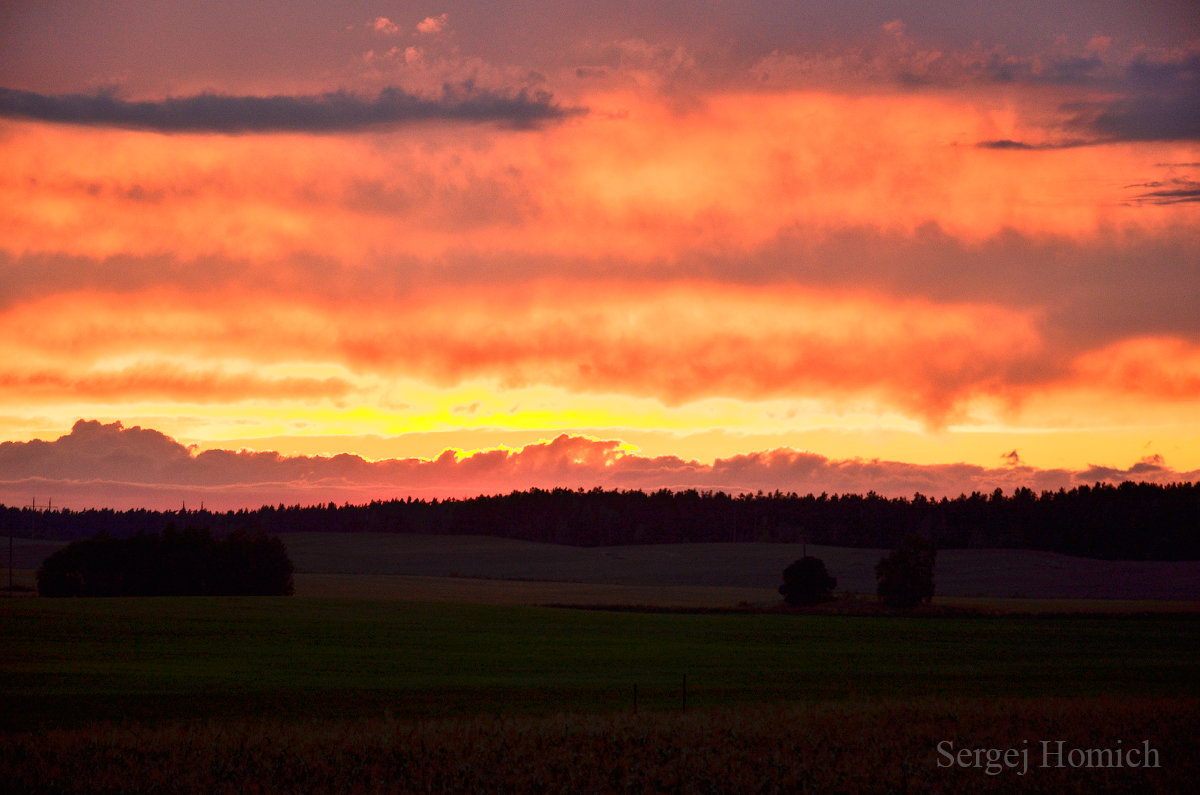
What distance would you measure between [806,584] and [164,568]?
46.9 metres

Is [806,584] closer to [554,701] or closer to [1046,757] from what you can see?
[554,701]

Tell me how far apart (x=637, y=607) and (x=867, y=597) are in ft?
65.2

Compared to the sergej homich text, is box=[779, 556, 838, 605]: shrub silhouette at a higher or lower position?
lower

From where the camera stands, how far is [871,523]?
164 meters

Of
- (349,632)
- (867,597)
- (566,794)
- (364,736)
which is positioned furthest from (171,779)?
(867,597)

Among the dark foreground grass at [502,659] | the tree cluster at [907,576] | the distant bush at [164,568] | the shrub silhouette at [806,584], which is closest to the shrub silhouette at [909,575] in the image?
the tree cluster at [907,576]

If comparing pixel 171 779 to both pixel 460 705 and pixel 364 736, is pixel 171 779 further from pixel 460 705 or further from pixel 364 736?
pixel 460 705

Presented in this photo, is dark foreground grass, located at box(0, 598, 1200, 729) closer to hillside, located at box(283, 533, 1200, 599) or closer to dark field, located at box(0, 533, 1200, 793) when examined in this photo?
dark field, located at box(0, 533, 1200, 793)

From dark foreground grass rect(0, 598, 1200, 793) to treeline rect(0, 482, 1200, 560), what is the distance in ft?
242

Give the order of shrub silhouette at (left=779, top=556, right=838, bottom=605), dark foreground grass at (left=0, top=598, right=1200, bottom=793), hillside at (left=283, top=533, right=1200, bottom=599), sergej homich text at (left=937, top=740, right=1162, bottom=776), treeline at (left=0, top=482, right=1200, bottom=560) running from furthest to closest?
treeline at (left=0, top=482, right=1200, bottom=560)
hillside at (left=283, top=533, right=1200, bottom=599)
shrub silhouette at (left=779, top=556, right=838, bottom=605)
sergej homich text at (left=937, top=740, right=1162, bottom=776)
dark foreground grass at (left=0, top=598, right=1200, bottom=793)

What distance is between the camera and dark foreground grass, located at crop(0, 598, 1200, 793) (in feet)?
58.1

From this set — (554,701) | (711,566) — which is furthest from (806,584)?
(711,566)

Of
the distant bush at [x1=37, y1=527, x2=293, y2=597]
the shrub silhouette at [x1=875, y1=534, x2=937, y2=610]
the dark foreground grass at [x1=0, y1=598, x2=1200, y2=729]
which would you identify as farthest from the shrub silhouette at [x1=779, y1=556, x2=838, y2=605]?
the distant bush at [x1=37, y1=527, x2=293, y2=597]

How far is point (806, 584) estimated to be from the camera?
3199 inches
